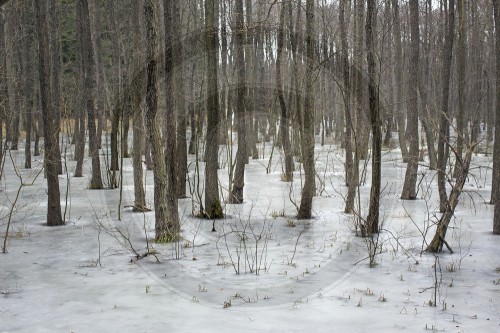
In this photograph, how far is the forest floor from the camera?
5.61 metres

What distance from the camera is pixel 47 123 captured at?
10.3 m

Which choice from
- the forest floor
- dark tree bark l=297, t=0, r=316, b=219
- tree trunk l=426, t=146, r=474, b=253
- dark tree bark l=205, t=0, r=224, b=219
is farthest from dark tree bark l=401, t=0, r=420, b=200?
dark tree bark l=205, t=0, r=224, b=219

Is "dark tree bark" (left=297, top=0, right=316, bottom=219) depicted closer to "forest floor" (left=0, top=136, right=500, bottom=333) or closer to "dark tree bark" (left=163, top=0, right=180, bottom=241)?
"forest floor" (left=0, top=136, right=500, bottom=333)

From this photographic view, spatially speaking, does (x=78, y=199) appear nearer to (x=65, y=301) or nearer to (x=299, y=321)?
(x=65, y=301)

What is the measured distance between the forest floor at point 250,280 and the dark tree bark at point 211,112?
20.1 inches

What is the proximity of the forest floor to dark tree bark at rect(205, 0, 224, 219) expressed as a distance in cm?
51

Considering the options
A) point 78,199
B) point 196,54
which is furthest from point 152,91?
point 196,54

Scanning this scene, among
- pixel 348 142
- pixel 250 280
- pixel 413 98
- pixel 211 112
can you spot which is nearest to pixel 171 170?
pixel 211 112

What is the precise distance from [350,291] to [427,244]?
270 centimetres

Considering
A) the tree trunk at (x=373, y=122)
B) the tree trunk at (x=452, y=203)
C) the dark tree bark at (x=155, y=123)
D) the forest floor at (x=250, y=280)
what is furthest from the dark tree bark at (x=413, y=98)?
the dark tree bark at (x=155, y=123)

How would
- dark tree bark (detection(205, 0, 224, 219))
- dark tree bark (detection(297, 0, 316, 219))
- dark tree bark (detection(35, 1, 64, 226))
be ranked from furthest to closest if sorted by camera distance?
dark tree bark (detection(297, 0, 316, 219))
dark tree bark (detection(205, 0, 224, 219))
dark tree bark (detection(35, 1, 64, 226))

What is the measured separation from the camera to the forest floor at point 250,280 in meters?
5.61

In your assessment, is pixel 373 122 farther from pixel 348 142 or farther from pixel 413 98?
pixel 413 98

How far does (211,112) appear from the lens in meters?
11.4
